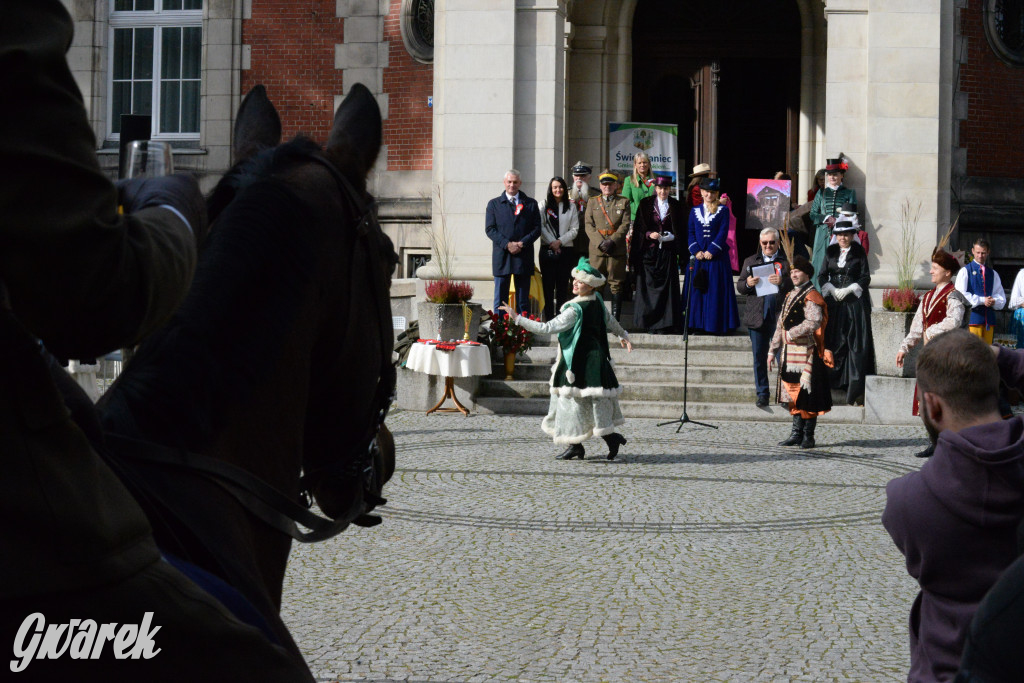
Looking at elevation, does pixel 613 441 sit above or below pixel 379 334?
below

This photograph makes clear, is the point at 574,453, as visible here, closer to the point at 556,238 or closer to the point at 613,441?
the point at 613,441

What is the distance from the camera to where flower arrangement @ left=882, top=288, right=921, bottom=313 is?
13789 mm

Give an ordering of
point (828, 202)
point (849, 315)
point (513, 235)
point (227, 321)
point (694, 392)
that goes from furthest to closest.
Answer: point (828, 202), point (513, 235), point (849, 315), point (694, 392), point (227, 321)

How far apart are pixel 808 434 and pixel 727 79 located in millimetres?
9374

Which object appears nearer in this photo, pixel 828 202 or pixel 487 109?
pixel 828 202

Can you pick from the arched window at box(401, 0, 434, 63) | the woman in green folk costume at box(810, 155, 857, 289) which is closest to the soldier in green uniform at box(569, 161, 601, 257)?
the woman in green folk costume at box(810, 155, 857, 289)

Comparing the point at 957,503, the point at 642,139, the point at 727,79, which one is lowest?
the point at 957,503

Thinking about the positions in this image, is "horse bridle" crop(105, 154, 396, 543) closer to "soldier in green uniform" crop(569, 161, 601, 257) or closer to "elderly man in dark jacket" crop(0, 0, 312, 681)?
"elderly man in dark jacket" crop(0, 0, 312, 681)

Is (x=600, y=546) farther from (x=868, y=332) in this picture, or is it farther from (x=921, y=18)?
(x=921, y=18)

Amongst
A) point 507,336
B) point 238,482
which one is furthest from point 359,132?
point 507,336

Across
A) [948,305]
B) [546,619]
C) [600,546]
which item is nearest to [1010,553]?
[546,619]

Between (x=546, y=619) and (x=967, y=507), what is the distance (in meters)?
2.84

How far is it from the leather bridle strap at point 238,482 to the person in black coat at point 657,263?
12.9 m

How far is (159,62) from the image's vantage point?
21062 mm
